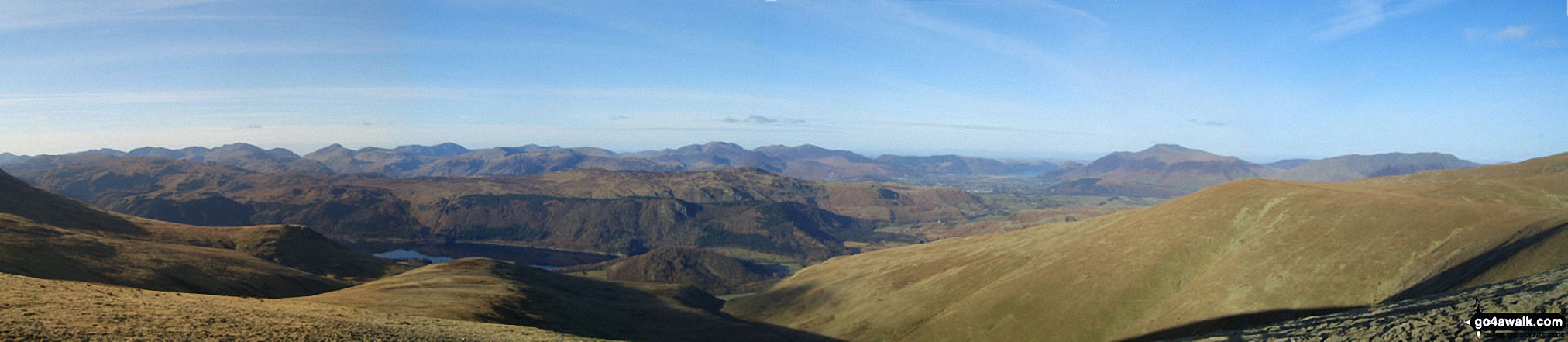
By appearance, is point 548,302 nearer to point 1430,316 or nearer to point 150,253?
point 150,253

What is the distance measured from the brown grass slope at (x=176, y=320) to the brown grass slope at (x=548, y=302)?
16884 millimetres

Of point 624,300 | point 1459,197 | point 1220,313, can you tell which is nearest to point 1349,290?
point 1220,313

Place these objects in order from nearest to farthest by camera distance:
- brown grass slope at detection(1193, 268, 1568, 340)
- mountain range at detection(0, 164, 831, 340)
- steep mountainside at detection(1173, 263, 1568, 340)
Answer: brown grass slope at detection(1193, 268, 1568, 340)
steep mountainside at detection(1173, 263, 1568, 340)
mountain range at detection(0, 164, 831, 340)

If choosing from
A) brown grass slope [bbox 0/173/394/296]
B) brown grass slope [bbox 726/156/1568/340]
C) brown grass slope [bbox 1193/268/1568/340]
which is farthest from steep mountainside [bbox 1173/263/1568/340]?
brown grass slope [bbox 0/173/394/296]

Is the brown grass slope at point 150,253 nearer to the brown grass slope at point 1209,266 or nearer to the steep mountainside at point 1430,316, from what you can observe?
the brown grass slope at point 1209,266

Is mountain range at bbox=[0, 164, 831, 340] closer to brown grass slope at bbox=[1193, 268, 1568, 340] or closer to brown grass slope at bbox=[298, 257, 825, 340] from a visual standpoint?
brown grass slope at bbox=[298, 257, 825, 340]

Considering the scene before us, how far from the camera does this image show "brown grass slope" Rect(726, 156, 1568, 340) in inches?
2729

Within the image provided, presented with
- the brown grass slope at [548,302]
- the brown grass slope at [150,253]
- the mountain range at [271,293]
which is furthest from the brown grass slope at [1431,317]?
the brown grass slope at [150,253]

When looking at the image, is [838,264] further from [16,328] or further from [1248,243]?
[16,328]

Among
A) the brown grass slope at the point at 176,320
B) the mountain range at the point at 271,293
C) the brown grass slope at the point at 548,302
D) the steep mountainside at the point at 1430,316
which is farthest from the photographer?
the brown grass slope at the point at 548,302

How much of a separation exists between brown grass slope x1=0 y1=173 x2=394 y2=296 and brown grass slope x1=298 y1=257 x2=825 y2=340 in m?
14.8

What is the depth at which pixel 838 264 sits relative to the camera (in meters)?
197

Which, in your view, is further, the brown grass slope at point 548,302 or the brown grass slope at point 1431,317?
the brown grass slope at point 548,302

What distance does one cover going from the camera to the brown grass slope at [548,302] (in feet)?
248
